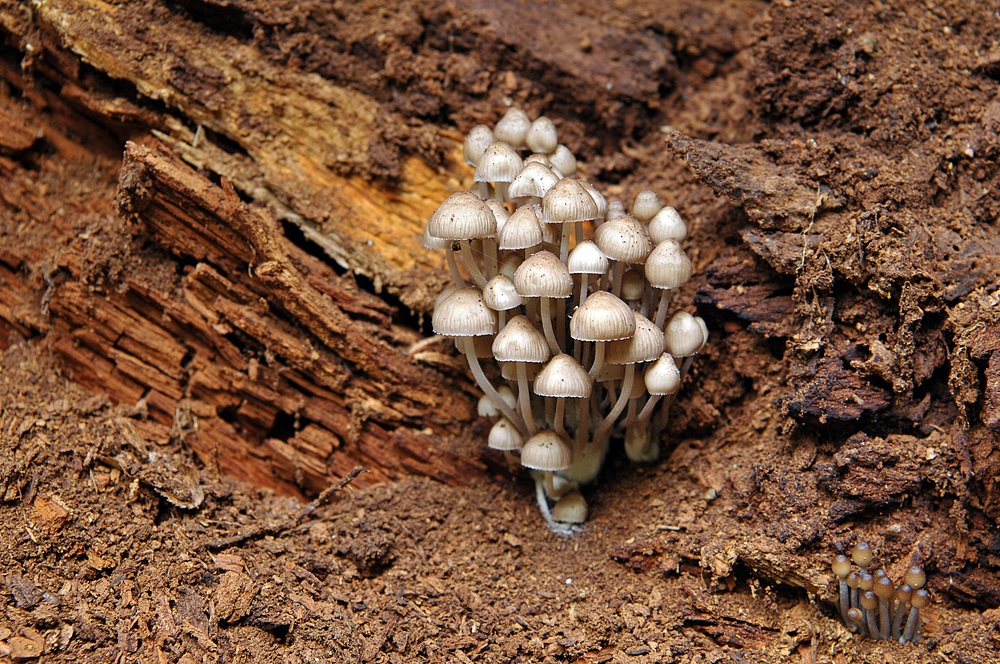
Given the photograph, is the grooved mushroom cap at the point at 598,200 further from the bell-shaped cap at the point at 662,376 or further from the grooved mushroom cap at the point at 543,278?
the bell-shaped cap at the point at 662,376

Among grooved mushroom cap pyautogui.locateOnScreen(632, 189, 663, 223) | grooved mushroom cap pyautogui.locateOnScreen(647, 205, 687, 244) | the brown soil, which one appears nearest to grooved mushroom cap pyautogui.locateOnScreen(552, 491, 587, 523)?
the brown soil

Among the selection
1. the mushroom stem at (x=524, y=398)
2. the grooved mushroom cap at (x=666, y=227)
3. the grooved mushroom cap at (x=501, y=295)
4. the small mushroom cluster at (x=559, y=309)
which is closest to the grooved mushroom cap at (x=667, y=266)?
the small mushroom cluster at (x=559, y=309)

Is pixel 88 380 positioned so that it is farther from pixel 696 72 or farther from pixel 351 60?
pixel 696 72

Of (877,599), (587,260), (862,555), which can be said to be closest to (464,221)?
(587,260)

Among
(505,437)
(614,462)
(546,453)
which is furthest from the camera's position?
(614,462)

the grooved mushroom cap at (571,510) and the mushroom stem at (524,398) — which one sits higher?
the mushroom stem at (524,398)

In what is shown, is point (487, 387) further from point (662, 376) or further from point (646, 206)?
point (646, 206)
